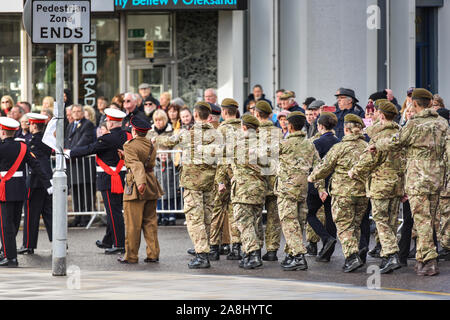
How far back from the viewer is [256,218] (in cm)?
1241

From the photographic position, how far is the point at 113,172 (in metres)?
13.6

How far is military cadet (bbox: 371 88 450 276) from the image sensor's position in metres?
11.4

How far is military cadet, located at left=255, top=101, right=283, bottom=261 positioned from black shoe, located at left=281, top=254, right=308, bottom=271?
0.80 meters

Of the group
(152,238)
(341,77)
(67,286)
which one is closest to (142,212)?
(152,238)

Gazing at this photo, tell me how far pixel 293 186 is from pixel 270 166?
39cm

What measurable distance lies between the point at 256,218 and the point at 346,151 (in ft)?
4.51

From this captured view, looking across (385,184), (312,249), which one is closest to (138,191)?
(312,249)

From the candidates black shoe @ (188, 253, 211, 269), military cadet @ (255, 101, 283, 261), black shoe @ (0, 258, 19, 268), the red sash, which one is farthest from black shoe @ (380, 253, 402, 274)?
the red sash

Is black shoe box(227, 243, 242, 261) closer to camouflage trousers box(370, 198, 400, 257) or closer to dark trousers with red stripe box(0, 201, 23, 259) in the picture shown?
camouflage trousers box(370, 198, 400, 257)

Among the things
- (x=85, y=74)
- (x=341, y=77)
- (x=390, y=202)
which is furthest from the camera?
(x=85, y=74)

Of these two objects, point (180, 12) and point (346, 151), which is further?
point (180, 12)

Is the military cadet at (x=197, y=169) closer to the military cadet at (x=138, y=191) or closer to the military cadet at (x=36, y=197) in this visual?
the military cadet at (x=138, y=191)

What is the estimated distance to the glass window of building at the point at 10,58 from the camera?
2353cm
